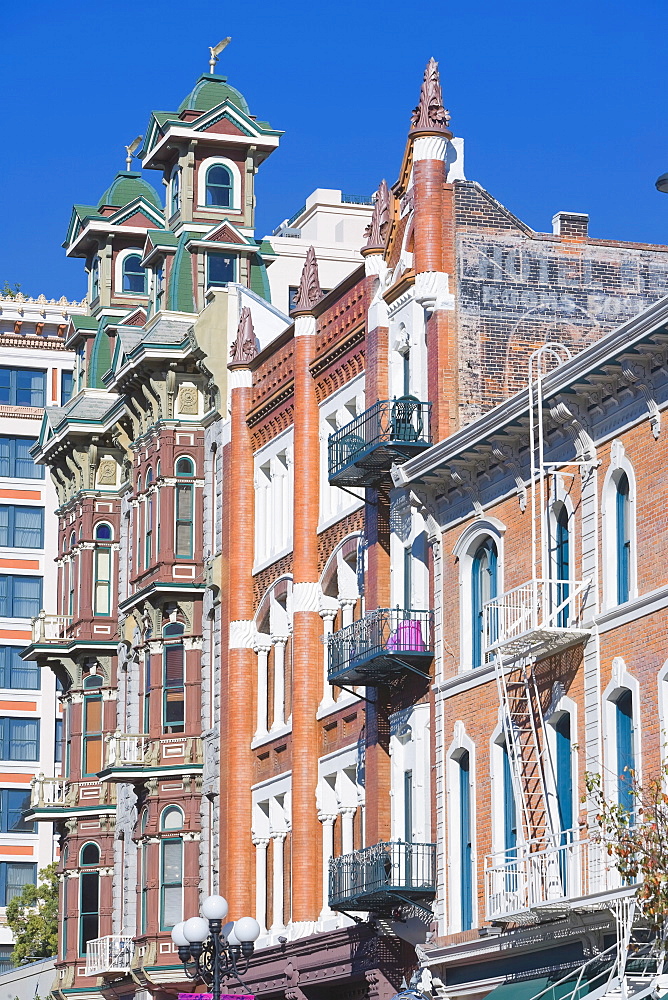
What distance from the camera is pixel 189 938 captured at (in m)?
34.6

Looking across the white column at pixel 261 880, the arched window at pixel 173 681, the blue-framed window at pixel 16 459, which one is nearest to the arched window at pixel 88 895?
the arched window at pixel 173 681

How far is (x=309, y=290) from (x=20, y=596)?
1797 inches

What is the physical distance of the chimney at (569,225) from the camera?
146 feet

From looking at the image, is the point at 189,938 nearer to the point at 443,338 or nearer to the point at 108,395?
the point at 443,338

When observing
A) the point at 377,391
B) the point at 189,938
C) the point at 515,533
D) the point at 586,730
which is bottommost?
the point at 189,938

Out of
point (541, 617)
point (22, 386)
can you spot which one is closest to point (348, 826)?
point (541, 617)

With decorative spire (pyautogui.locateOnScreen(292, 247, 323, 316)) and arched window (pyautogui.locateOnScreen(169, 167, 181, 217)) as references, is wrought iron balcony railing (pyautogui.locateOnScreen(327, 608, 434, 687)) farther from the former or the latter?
arched window (pyautogui.locateOnScreen(169, 167, 181, 217))

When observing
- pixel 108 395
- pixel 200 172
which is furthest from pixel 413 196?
pixel 108 395

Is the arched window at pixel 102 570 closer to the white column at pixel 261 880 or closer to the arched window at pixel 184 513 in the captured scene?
the arched window at pixel 184 513

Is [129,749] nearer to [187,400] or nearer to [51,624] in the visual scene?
[187,400]

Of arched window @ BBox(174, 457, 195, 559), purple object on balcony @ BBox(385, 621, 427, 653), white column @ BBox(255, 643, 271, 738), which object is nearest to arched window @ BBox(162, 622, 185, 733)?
arched window @ BBox(174, 457, 195, 559)

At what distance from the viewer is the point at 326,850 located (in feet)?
151

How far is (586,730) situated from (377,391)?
12.7 meters

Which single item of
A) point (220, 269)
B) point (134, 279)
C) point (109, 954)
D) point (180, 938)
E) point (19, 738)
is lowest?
point (180, 938)
